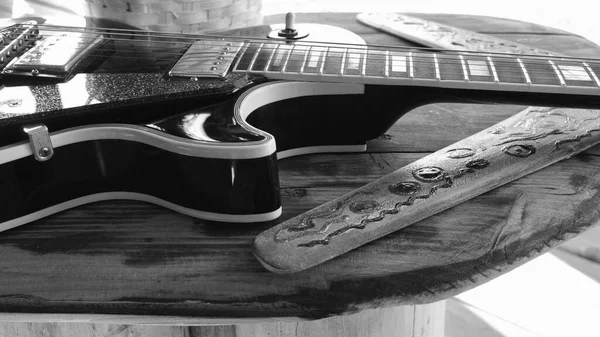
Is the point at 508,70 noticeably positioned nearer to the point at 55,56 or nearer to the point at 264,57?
the point at 264,57

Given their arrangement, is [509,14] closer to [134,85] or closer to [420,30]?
[420,30]

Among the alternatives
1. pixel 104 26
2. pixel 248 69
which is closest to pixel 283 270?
pixel 248 69

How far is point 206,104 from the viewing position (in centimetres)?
68

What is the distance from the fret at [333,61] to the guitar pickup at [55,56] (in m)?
0.31

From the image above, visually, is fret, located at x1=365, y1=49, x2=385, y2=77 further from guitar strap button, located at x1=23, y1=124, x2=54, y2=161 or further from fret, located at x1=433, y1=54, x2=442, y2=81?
guitar strap button, located at x1=23, y1=124, x2=54, y2=161

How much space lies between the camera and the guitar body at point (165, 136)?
1.96ft

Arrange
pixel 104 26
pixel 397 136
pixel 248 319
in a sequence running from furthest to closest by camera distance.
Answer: pixel 104 26
pixel 397 136
pixel 248 319

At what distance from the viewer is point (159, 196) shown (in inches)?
25.7

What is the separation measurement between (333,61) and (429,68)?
0.38 ft

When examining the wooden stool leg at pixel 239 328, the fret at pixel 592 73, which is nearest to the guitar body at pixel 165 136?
the wooden stool leg at pixel 239 328

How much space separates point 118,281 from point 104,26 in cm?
52

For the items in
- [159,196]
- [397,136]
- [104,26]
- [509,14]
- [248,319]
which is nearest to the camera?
[248,319]

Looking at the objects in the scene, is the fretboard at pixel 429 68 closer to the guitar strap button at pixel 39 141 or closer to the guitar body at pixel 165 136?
the guitar body at pixel 165 136

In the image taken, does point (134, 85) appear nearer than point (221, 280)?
No
